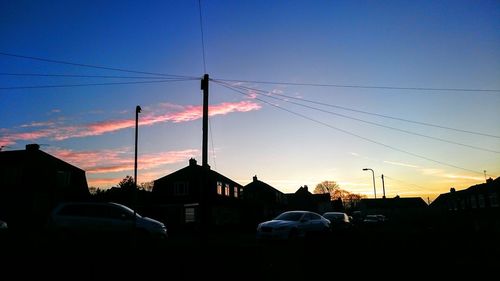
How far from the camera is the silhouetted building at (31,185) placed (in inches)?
1490

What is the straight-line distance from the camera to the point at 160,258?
545 inches

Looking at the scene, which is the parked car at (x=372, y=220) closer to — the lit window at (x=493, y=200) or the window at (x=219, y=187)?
the lit window at (x=493, y=200)

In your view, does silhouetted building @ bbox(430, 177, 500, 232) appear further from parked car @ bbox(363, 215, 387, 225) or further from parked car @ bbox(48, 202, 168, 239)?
parked car @ bbox(48, 202, 168, 239)

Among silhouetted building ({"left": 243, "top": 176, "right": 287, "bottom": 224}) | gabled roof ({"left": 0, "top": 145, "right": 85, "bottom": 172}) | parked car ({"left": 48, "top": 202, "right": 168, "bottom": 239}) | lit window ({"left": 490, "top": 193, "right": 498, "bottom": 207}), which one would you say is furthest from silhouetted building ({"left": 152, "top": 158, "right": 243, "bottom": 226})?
lit window ({"left": 490, "top": 193, "right": 498, "bottom": 207})

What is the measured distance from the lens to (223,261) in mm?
13609

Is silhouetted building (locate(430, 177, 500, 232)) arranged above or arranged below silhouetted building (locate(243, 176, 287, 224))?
below

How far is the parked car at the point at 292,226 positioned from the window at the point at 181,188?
27.8 m

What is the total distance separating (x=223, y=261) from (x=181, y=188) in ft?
121

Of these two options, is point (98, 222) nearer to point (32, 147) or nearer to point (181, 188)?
point (32, 147)

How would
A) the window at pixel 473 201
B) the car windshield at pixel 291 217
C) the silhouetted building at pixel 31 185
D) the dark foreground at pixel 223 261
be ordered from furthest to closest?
1. the window at pixel 473 201
2. the silhouetted building at pixel 31 185
3. the car windshield at pixel 291 217
4. the dark foreground at pixel 223 261

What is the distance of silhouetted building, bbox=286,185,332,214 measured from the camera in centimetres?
10044

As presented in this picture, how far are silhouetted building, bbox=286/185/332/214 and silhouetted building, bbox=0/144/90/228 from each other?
6258 centimetres

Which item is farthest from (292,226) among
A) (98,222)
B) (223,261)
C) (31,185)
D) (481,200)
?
(481,200)

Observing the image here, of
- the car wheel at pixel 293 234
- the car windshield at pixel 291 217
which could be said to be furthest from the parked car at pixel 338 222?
the car wheel at pixel 293 234
